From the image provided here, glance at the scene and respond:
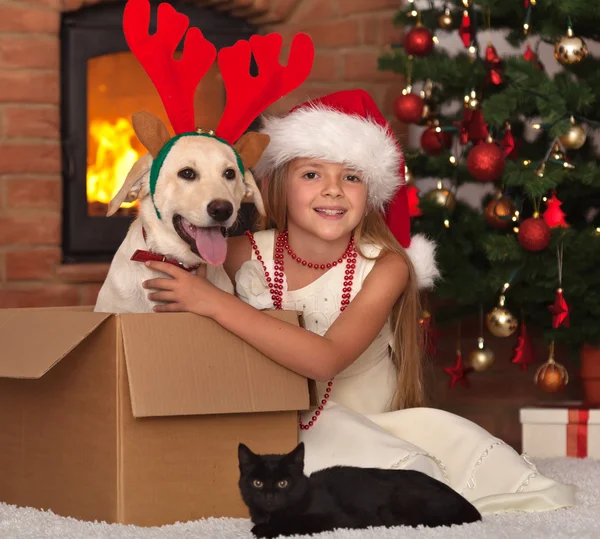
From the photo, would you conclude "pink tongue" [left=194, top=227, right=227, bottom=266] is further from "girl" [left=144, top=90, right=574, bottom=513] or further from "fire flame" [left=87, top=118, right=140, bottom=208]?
"fire flame" [left=87, top=118, right=140, bottom=208]

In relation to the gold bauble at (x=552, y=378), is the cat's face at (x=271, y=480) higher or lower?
higher

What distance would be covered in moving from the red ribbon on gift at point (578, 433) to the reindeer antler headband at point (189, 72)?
108 centimetres

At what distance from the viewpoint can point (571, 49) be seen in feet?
6.95

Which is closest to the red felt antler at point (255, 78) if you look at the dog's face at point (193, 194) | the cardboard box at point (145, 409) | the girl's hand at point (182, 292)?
the dog's face at point (193, 194)

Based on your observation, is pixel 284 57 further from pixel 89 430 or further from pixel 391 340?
pixel 89 430

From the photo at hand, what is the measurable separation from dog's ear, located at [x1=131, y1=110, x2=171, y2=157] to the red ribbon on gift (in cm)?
123

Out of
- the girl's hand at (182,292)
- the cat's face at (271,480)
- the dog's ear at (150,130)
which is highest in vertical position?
the dog's ear at (150,130)

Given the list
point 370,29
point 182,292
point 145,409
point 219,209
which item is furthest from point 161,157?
point 370,29

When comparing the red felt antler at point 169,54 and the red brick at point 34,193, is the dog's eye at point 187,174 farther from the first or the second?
the red brick at point 34,193

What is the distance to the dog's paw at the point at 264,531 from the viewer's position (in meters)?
1.34

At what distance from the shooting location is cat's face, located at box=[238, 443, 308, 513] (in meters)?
1.32

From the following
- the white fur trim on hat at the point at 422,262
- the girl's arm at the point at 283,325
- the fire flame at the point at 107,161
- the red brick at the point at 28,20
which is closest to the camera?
the girl's arm at the point at 283,325

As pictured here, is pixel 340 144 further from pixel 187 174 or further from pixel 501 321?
pixel 501 321

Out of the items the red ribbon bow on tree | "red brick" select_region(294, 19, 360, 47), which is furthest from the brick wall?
the red ribbon bow on tree
